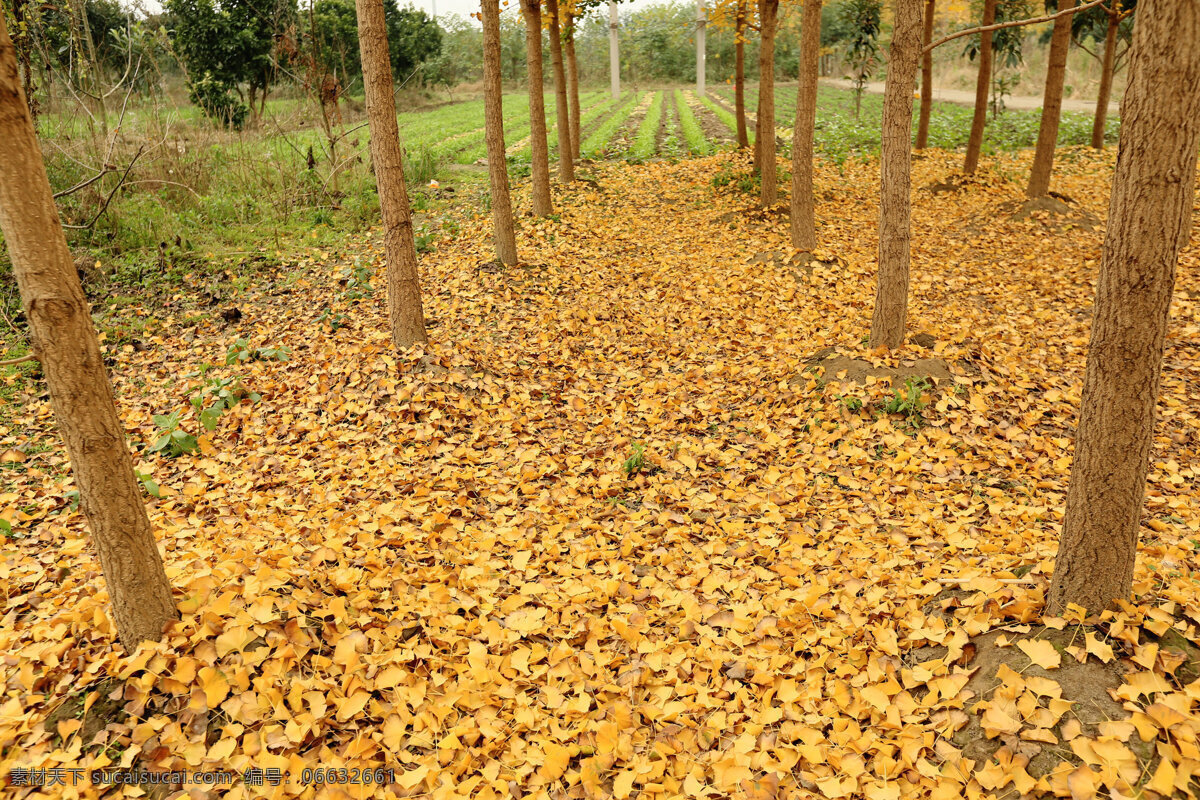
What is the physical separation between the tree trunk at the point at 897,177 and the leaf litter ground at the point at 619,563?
372 millimetres

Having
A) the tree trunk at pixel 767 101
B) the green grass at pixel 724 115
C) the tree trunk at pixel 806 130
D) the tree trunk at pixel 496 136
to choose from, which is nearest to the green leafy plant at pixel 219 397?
the tree trunk at pixel 496 136

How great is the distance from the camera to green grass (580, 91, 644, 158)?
20.3m

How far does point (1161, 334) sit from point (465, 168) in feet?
55.1

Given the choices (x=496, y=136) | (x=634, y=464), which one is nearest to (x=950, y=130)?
(x=496, y=136)

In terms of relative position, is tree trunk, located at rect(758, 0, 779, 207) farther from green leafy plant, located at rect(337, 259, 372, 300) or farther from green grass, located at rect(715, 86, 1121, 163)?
green leafy plant, located at rect(337, 259, 372, 300)

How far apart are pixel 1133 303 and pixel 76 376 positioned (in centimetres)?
438

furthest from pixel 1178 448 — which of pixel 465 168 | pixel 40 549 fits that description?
pixel 465 168

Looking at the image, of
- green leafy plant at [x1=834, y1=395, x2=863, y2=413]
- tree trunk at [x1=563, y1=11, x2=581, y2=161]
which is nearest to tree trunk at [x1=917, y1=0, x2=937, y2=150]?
tree trunk at [x1=563, y1=11, x2=581, y2=161]

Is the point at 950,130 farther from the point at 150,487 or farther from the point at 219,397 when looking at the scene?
the point at 150,487

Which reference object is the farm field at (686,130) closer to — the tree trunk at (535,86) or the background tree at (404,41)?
the background tree at (404,41)

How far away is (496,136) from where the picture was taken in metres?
9.43

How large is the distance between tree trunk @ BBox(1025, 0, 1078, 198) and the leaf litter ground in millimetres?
3505

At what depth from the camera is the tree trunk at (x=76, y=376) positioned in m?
2.50

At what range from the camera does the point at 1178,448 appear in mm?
5352
